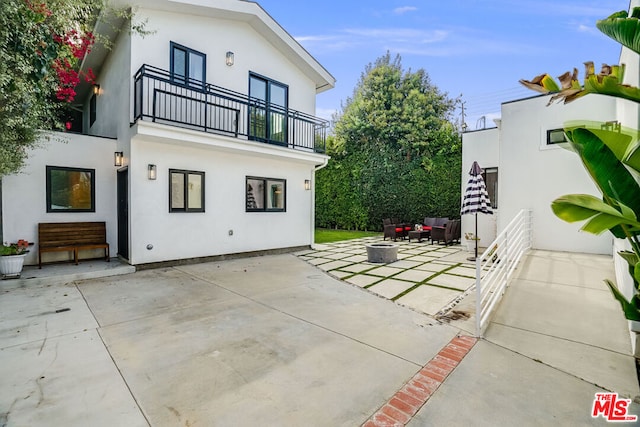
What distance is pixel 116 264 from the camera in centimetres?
780

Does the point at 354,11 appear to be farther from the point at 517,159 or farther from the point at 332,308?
the point at 332,308

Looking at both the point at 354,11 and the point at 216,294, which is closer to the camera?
the point at 216,294

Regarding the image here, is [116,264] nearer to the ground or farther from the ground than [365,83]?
nearer to the ground

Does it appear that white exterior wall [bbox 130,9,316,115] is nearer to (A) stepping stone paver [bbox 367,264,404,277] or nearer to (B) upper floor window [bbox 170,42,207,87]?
(B) upper floor window [bbox 170,42,207,87]

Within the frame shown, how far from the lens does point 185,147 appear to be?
852cm

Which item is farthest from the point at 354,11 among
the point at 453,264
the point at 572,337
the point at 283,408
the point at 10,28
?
the point at 283,408

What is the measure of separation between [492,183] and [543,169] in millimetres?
2778

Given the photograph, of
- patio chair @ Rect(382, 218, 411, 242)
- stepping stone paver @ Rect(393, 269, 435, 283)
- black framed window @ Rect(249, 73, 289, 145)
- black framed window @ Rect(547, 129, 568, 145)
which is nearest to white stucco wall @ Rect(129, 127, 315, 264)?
black framed window @ Rect(249, 73, 289, 145)

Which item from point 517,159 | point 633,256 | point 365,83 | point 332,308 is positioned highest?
point 365,83

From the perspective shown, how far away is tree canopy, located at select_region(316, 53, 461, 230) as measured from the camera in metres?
14.7

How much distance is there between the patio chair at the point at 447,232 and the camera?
12.4m

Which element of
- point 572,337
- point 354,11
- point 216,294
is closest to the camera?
point 572,337

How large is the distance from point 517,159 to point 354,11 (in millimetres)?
8936

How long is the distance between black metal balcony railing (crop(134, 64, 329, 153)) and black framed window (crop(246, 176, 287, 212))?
1359mm
